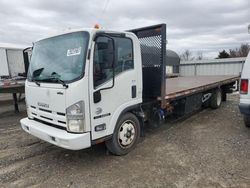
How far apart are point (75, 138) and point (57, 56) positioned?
1.41 metres

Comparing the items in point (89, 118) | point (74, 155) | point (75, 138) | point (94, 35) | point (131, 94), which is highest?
point (94, 35)

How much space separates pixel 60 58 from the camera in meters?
3.39

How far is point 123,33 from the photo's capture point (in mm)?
3670

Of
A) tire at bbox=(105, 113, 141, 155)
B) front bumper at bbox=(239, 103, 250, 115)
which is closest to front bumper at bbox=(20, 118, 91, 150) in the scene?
tire at bbox=(105, 113, 141, 155)

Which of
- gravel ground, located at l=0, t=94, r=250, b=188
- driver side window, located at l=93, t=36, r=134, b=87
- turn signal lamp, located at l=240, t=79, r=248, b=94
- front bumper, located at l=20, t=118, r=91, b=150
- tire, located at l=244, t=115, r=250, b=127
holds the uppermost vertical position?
driver side window, located at l=93, t=36, r=134, b=87

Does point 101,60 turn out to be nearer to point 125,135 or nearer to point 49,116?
point 49,116

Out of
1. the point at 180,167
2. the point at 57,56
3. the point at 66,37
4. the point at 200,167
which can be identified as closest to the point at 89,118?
the point at 57,56

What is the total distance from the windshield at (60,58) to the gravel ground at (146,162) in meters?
1.58

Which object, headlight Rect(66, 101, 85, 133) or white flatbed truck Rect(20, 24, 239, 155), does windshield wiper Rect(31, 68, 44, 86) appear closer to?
white flatbed truck Rect(20, 24, 239, 155)

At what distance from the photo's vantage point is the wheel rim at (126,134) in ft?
12.8

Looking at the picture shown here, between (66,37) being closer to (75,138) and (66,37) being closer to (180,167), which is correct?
(75,138)

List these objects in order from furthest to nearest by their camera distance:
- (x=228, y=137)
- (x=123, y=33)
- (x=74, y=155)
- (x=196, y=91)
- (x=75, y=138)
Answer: (x=196, y=91) → (x=228, y=137) → (x=74, y=155) → (x=123, y=33) → (x=75, y=138)

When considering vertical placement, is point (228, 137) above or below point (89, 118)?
below

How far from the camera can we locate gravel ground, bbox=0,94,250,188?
10.5 feet
